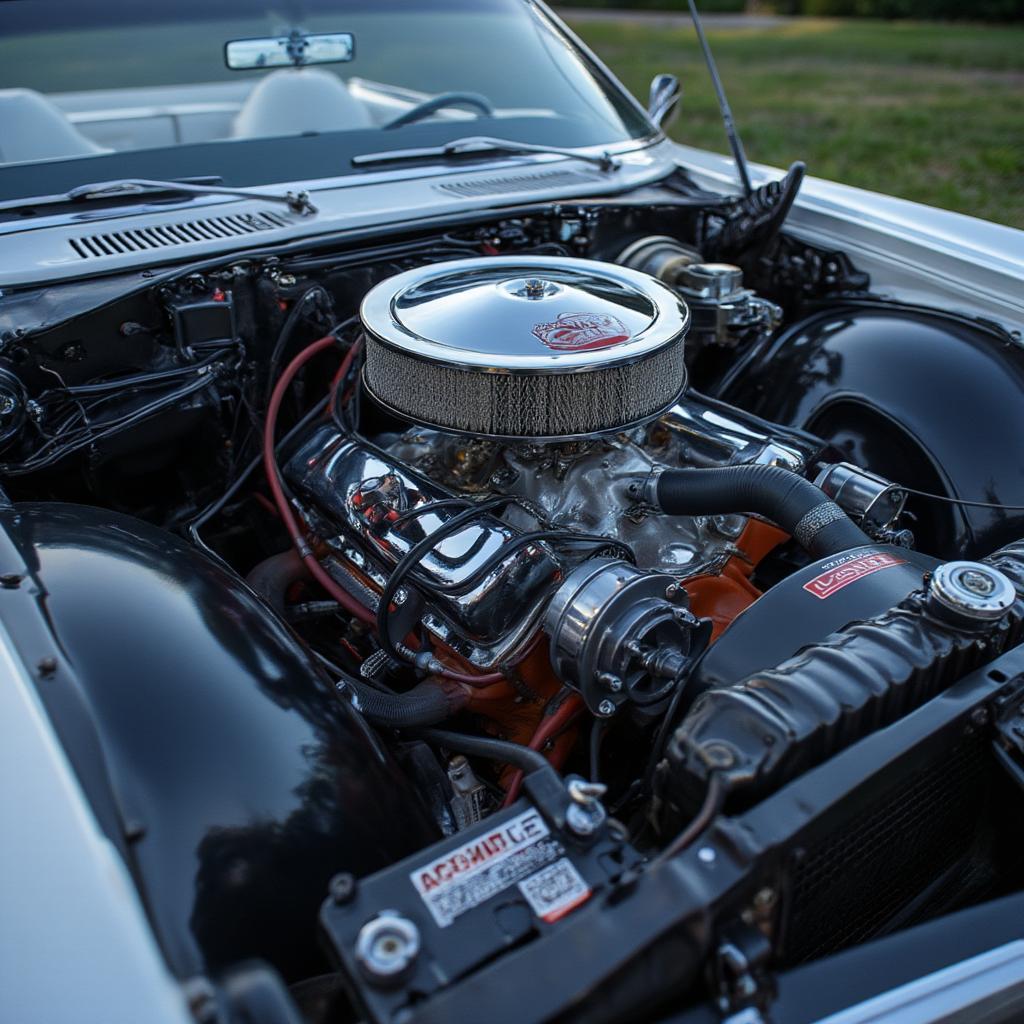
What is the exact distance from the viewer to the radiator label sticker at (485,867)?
979 millimetres

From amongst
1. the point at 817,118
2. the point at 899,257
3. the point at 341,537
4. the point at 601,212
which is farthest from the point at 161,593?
the point at 817,118

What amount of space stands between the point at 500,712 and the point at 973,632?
2.49 ft

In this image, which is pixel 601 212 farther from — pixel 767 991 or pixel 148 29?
pixel 767 991

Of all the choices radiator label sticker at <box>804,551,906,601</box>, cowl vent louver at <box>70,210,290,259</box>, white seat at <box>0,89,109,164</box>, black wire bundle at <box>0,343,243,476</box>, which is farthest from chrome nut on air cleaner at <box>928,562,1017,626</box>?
white seat at <box>0,89,109,164</box>

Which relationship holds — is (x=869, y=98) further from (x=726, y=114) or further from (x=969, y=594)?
(x=969, y=594)

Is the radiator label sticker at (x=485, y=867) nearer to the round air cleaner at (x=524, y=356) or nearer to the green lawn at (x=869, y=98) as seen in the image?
the round air cleaner at (x=524, y=356)

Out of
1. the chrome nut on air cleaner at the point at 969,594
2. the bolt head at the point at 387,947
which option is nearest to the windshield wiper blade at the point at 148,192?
the chrome nut on air cleaner at the point at 969,594

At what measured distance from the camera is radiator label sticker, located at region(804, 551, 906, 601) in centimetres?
141

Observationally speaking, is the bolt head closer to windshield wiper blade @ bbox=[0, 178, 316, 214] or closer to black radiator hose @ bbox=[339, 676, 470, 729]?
black radiator hose @ bbox=[339, 676, 470, 729]

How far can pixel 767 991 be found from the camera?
958mm

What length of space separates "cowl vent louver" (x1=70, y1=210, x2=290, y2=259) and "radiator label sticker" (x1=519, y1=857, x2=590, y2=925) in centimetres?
149

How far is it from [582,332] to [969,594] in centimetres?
70

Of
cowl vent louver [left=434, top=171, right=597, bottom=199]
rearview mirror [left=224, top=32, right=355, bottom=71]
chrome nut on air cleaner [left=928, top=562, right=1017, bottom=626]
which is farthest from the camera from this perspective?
rearview mirror [left=224, top=32, right=355, bottom=71]

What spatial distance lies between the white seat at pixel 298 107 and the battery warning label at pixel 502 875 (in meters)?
2.28
